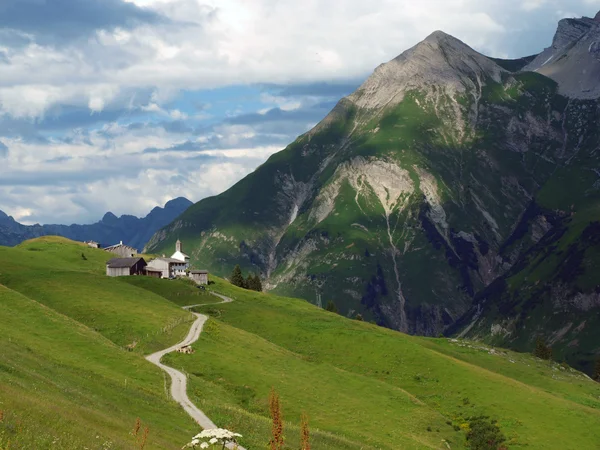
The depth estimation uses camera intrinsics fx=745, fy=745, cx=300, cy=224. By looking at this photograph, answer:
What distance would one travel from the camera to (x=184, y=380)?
3093 inches

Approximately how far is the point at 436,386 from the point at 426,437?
2382 cm

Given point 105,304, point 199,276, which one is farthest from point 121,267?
point 105,304

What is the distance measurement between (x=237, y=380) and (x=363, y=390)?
17.2 meters

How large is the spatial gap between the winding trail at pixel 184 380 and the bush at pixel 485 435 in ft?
118

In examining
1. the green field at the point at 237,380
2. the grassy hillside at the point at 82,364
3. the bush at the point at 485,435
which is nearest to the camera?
the grassy hillside at the point at 82,364

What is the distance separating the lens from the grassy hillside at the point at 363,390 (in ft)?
258

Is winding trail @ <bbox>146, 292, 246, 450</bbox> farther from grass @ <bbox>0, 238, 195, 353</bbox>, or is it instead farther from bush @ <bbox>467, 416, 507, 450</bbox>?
bush @ <bbox>467, 416, 507, 450</bbox>

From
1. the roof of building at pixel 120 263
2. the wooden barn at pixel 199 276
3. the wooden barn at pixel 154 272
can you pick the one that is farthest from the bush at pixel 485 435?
the wooden barn at pixel 154 272

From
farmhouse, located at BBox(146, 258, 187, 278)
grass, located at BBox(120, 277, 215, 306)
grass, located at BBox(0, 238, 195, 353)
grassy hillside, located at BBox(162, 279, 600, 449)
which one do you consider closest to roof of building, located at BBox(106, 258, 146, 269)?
grass, located at BBox(120, 277, 215, 306)

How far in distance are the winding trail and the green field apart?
3.46ft

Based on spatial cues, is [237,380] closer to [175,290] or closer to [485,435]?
[485,435]

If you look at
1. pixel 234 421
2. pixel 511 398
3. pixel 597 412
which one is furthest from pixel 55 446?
pixel 597 412

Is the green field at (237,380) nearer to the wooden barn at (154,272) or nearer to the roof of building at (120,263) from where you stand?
the roof of building at (120,263)

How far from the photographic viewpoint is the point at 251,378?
3465 inches
